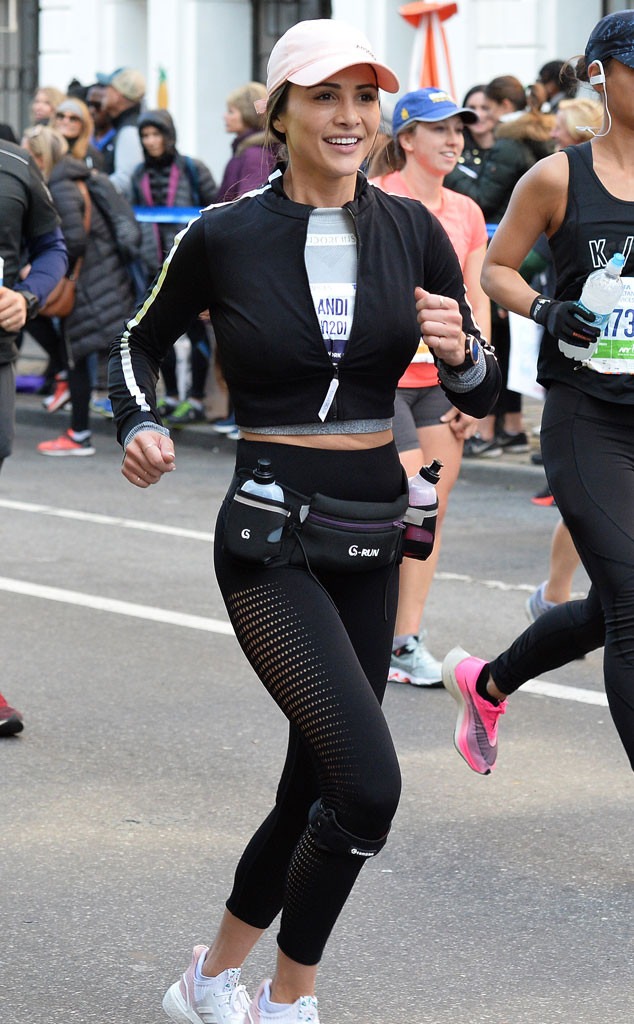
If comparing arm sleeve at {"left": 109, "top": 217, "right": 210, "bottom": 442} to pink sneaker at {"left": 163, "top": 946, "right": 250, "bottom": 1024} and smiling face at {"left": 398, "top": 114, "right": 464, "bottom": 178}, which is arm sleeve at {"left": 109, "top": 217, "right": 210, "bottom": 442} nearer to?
pink sneaker at {"left": 163, "top": 946, "right": 250, "bottom": 1024}

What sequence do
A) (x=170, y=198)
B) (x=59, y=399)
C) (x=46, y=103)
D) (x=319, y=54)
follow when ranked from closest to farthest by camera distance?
(x=319, y=54) → (x=170, y=198) → (x=59, y=399) → (x=46, y=103)

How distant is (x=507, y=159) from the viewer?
1149 cm

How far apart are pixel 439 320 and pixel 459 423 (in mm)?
3127

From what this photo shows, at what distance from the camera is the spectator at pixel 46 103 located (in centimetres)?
1541

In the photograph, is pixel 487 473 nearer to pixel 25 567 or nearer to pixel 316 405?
pixel 25 567

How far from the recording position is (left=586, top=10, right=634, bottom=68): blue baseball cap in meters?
4.42

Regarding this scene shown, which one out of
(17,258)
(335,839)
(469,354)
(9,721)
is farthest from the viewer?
(17,258)

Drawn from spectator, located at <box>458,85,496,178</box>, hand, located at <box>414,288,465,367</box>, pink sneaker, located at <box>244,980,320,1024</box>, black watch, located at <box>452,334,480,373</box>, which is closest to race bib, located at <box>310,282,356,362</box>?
hand, located at <box>414,288,465,367</box>

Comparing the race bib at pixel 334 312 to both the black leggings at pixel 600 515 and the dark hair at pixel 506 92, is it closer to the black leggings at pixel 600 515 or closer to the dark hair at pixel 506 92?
the black leggings at pixel 600 515

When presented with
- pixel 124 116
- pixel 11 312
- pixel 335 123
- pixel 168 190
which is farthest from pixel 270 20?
pixel 335 123

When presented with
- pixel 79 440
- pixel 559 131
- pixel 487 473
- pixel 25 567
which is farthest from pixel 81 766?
pixel 79 440

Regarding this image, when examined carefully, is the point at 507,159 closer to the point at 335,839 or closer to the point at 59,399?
the point at 59,399

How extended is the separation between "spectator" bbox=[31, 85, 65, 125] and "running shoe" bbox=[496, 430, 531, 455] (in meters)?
5.27

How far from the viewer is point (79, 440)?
12.6 metres
